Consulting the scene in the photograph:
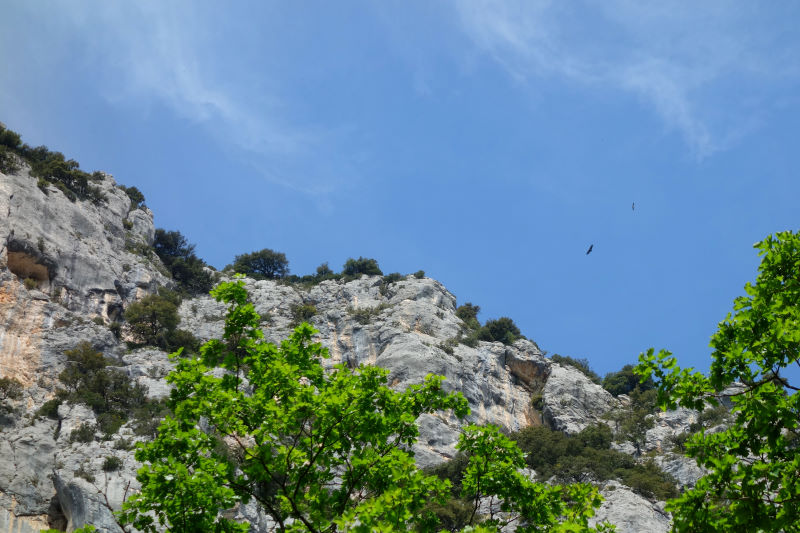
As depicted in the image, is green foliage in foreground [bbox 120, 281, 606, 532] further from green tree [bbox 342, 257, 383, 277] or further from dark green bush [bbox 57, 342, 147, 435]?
green tree [bbox 342, 257, 383, 277]

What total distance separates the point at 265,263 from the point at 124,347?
36763 mm

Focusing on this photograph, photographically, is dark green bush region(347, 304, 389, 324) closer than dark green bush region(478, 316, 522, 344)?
Yes

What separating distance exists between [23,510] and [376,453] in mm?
29397

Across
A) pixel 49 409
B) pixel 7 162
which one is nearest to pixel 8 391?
pixel 49 409

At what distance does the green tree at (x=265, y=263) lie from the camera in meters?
84.1

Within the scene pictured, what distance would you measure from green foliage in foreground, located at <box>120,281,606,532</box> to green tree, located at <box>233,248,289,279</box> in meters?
73.0

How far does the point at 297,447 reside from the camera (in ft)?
39.2

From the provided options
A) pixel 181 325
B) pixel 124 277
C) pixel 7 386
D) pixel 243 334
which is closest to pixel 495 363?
pixel 181 325

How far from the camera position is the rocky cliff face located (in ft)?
110

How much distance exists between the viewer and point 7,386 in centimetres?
3772

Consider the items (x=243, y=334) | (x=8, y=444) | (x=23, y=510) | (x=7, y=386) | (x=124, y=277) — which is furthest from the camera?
(x=124, y=277)

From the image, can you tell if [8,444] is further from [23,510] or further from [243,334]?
[243,334]

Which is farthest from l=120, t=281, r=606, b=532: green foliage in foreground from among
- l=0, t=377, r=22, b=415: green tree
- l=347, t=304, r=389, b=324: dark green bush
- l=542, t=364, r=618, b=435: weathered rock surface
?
l=347, t=304, r=389, b=324: dark green bush

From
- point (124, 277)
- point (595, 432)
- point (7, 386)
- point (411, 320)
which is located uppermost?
point (411, 320)
